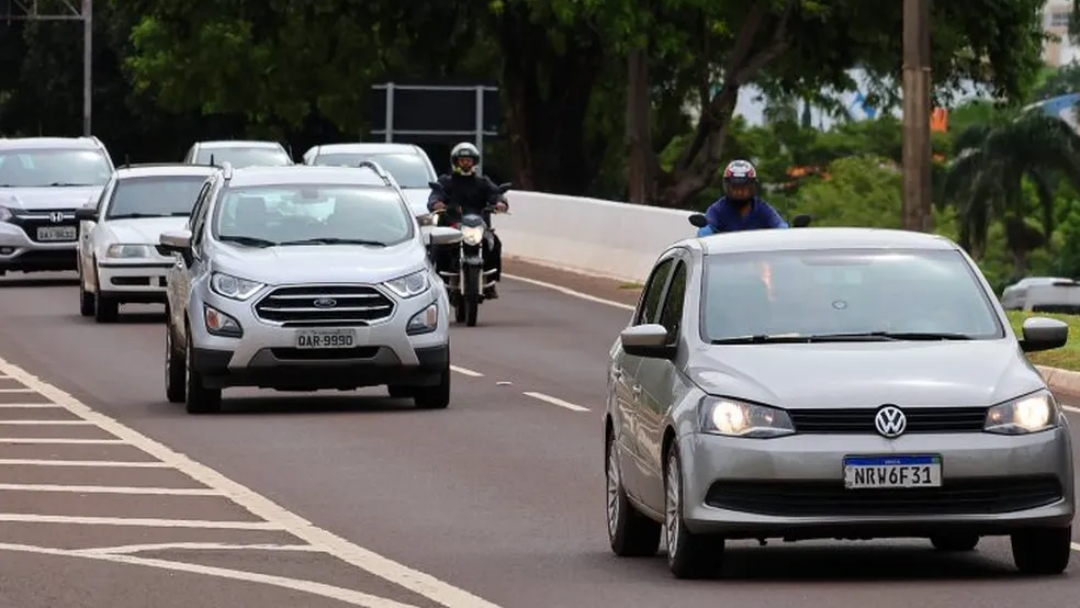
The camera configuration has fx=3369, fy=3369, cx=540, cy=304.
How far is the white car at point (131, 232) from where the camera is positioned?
33188mm

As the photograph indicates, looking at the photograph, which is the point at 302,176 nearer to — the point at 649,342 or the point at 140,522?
the point at 140,522

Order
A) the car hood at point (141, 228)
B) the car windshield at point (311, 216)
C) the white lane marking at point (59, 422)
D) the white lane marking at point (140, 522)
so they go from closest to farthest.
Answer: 1. the white lane marking at point (140, 522)
2. the white lane marking at point (59, 422)
3. the car windshield at point (311, 216)
4. the car hood at point (141, 228)

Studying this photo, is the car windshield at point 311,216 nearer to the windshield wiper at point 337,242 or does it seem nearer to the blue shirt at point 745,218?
the windshield wiper at point 337,242

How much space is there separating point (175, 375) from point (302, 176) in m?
1.65

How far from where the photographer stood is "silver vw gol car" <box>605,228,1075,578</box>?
11867 millimetres

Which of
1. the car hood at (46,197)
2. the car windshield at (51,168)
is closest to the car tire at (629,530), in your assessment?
the car hood at (46,197)

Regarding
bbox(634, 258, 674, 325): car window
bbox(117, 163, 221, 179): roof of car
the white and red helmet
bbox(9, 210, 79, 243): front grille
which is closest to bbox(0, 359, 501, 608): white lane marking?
bbox(634, 258, 674, 325): car window

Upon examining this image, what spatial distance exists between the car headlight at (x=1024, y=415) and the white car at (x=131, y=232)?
68.9 ft

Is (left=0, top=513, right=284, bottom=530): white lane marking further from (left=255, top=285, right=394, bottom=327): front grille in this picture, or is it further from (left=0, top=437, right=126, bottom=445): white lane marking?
(left=255, top=285, right=394, bottom=327): front grille

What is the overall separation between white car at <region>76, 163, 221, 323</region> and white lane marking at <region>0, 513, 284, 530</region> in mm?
17333

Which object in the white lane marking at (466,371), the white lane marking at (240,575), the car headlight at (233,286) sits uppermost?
the car headlight at (233,286)

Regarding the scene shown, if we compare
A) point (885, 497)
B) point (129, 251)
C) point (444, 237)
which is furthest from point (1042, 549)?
point (129, 251)

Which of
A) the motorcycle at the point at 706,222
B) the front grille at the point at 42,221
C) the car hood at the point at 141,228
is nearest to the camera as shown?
the motorcycle at the point at 706,222

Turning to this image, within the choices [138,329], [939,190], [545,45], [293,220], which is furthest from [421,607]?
[939,190]
